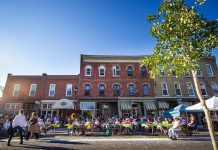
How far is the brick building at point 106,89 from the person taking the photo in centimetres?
2436

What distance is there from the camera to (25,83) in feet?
88.3

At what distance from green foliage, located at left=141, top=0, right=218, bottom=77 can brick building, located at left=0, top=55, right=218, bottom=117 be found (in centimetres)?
1795

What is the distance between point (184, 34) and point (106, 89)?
19.8 meters

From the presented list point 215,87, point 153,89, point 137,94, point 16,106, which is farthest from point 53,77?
point 215,87

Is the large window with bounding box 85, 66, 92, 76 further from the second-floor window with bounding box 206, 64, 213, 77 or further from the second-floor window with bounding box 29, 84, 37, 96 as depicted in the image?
the second-floor window with bounding box 206, 64, 213, 77

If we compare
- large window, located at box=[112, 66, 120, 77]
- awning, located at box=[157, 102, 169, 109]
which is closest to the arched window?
large window, located at box=[112, 66, 120, 77]

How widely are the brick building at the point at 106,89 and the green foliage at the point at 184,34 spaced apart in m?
17.9

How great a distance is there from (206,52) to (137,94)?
1911cm

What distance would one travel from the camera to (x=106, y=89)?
25.2 meters

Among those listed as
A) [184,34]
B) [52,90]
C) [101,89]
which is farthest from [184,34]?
[52,90]

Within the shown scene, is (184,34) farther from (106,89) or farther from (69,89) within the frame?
(69,89)

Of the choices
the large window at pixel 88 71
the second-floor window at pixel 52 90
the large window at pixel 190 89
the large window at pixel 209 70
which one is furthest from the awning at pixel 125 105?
the large window at pixel 209 70

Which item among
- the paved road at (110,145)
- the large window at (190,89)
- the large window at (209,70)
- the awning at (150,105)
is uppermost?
the large window at (209,70)

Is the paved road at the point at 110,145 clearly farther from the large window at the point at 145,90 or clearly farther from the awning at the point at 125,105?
the large window at the point at 145,90
